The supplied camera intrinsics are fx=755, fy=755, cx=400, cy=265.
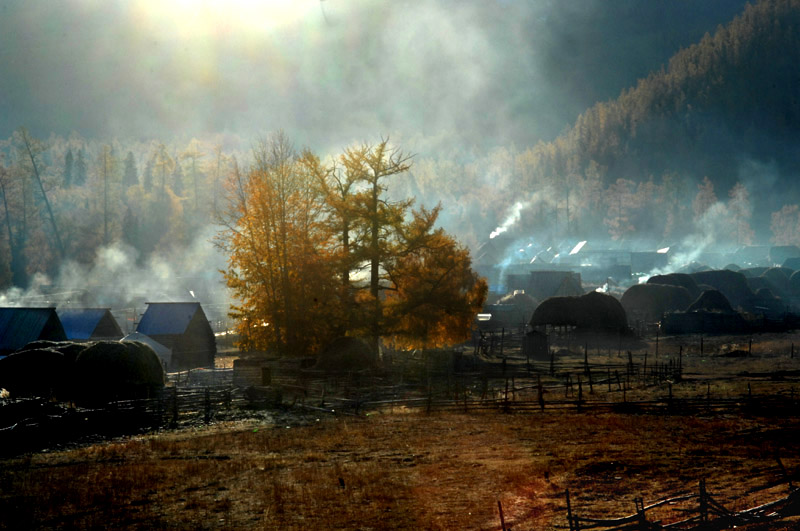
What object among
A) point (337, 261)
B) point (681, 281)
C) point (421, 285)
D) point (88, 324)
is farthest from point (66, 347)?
point (681, 281)

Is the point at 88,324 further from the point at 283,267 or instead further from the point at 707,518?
the point at 707,518

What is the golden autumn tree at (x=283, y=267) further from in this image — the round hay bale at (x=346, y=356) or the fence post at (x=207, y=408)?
the fence post at (x=207, y=408)

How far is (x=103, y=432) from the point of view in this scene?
28.2m

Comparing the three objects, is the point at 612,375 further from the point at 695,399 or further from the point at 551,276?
the point at 551,276

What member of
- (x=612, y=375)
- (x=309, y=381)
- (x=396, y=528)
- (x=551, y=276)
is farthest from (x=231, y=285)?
(x=551, y=276)

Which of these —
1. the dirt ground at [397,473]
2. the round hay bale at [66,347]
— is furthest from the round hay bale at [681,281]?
the round hay bale at [66,347]

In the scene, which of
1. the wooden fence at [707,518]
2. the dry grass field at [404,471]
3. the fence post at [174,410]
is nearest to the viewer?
the wooden fence at [707,518]

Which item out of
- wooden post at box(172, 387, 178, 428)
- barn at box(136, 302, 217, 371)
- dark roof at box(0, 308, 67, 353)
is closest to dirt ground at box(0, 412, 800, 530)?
wooden post at box(172, 387, 178, 428)

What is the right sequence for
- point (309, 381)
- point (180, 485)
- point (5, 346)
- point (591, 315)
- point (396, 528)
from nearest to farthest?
point (396, 528) < point (180, 485) < point (309, 381) < point (5, 346) < point (591, 315)

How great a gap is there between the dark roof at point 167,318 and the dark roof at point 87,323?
3.93 m

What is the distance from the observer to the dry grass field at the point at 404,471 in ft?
53.8

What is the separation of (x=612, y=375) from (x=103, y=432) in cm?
2586

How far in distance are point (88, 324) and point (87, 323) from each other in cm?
13

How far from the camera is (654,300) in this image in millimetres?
76625
